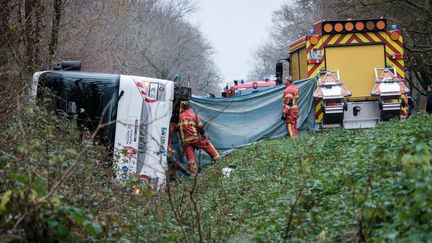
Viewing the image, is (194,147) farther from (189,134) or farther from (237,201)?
(237,201)

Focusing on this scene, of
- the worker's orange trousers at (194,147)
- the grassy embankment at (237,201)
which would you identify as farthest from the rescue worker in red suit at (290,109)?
the grassy embankment at (237,201)

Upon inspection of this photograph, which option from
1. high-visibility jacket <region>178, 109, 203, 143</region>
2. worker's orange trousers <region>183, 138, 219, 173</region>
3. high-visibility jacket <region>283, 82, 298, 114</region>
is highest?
high-visibility jacket <region>283, 82, 298, 114</region>

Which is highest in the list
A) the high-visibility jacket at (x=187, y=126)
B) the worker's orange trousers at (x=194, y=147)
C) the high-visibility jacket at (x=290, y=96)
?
the high-visibility jacket at (x=290, y=96)

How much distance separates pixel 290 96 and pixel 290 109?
12.9 inches

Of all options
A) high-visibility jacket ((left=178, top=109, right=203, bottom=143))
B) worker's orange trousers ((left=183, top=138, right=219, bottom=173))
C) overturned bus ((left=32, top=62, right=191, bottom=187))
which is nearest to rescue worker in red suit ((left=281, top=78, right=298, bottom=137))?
worker's orange trousers ((left=183, top=138, right=219, bottom=173))

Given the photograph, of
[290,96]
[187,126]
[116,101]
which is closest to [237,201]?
[116,101]

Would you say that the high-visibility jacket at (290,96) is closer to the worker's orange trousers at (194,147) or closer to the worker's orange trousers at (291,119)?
the worker's orange trousers at (291,119)

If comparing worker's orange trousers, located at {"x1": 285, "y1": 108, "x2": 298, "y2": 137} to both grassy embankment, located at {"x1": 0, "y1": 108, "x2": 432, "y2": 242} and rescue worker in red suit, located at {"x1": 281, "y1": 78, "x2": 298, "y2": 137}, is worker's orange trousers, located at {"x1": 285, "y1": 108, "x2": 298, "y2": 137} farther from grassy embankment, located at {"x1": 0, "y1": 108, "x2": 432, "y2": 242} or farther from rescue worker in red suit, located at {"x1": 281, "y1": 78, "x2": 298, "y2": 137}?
grassy embankment, located at {"x1": 0, "y1": 108, "x2": 432, "y2": 242}

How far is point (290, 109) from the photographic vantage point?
17.2m

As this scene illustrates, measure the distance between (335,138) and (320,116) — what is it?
5.16 m

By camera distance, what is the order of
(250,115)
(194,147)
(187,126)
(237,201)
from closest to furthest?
(237,201) < (187,126) < (194,147) < (250,115)

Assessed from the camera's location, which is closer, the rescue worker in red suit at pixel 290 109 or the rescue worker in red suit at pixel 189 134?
the rescue worker in red suit at pixel 189 134

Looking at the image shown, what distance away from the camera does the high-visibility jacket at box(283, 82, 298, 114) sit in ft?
55.7

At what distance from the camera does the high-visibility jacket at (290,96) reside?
55.7 ft
